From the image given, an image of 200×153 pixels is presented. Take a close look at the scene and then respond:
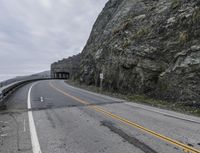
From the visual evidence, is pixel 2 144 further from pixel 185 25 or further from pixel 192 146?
pixel 185 25

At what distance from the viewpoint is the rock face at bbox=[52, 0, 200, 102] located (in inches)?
513

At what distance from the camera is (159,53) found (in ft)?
52.6

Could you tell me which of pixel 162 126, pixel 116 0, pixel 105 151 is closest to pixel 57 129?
pixel 105 151

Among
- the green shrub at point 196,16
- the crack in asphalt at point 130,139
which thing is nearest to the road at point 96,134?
the crack in asphalt at point 130,139

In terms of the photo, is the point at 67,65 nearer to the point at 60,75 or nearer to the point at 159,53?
the point at 60,75

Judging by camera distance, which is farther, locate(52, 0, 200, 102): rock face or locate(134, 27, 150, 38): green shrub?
locate(134, 27, 150, 38): green shrub

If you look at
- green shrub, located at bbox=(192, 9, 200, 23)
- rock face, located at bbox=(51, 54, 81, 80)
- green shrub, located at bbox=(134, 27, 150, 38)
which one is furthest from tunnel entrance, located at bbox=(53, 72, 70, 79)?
green shrub, located at bbox=(192, 9, 200, 23)

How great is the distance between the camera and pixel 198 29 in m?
13.7

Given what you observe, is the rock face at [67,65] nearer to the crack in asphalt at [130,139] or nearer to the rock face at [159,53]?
the rock face at [159,53]

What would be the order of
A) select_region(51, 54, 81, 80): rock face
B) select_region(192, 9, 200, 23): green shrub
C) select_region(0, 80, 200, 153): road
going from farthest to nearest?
select_region(51, 54, 81, 80): rock face
select_region(192, 9, 200, 23): green shrub
select_region(0, 80, 200, 153): road

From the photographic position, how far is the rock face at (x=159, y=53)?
13.0 m

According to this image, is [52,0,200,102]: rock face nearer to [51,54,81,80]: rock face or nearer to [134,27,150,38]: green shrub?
[134,27,150,38]: green shrub

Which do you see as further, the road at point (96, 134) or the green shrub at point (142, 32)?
the green shrub at point (142, 32)

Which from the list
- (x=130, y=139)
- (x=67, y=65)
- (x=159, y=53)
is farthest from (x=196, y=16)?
(x=67, y=65)
